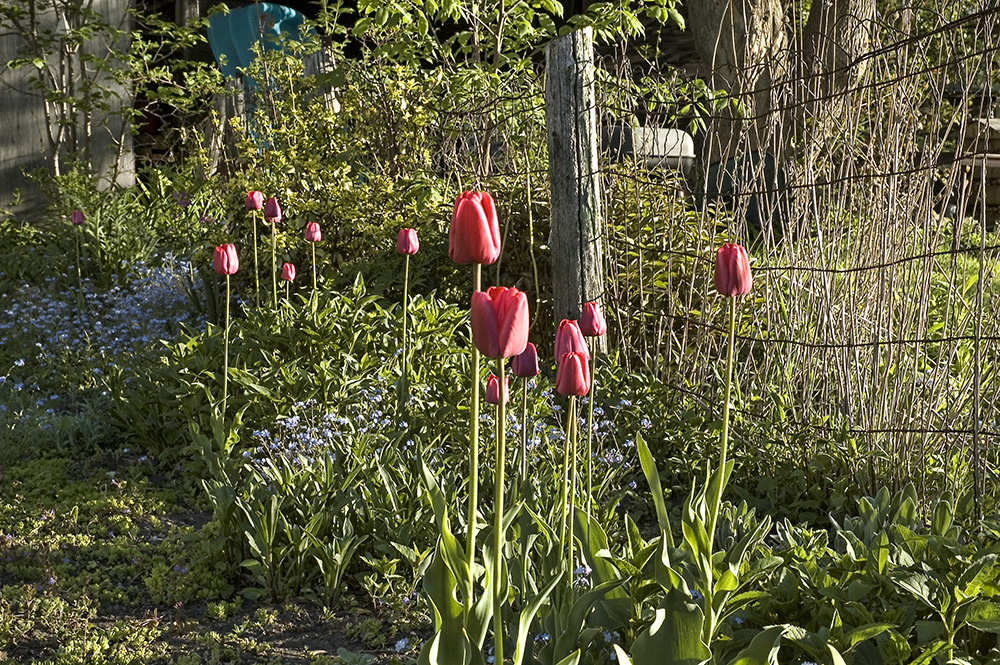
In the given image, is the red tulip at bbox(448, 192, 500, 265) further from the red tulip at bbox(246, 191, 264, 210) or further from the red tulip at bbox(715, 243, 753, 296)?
the red tulip at bbox(246, 191, 264, 210)

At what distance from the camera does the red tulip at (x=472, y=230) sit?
1.50m

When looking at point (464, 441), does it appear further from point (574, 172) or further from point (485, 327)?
point (485, 327)

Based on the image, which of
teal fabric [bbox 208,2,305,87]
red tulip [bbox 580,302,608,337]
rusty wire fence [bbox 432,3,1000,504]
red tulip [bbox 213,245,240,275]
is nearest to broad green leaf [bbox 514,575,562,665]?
red tulip [bbox 580,302,608,337]

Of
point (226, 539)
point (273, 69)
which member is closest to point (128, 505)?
point (226, 539)

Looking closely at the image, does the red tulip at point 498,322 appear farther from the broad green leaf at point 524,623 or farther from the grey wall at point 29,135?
the grey wall at point 29,135

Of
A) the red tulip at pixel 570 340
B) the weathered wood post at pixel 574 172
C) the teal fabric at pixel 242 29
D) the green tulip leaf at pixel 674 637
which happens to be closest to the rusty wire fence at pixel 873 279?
the weathered wood post at pixel 574 172

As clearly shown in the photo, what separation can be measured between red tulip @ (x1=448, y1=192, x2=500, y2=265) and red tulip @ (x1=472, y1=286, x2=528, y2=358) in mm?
81

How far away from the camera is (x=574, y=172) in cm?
432

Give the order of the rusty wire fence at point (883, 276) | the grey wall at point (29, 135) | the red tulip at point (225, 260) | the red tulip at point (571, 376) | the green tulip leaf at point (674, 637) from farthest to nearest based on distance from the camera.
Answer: the grey wall at point (29, 135), the red tulip at point (225, 260), the rusty wire fence at point (883, 276), the red tulip at point (571, 376), the green tulip leaf at point (674, 637)

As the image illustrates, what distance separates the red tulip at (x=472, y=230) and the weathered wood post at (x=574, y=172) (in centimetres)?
287

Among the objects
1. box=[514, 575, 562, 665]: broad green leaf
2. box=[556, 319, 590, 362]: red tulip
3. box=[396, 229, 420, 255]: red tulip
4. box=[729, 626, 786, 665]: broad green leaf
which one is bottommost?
box=[729, 626, 786, 665]: broad green leaf

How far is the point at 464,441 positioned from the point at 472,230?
7.61 ft

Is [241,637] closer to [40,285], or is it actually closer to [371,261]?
[371,261]

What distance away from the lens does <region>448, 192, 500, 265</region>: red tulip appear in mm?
1504
